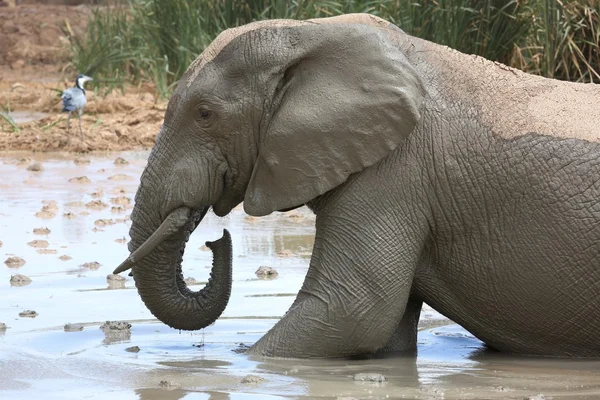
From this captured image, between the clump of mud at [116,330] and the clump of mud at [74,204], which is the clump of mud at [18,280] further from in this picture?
the clump of mud at [74,204]

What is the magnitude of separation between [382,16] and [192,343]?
325 inches

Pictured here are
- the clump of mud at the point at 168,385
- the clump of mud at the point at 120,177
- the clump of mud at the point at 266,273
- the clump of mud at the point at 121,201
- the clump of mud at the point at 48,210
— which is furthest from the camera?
the clump of mud at the point at 120,177

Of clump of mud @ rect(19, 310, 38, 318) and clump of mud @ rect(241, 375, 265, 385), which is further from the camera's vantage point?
clump of mud @ rect(19, 310, 38, 318)

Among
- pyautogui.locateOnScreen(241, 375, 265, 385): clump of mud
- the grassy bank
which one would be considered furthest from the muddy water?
the grassy bank

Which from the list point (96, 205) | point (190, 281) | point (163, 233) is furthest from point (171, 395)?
point (96, 205)

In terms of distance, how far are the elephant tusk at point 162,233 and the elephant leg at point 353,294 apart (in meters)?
0.59

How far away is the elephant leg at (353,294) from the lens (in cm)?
550

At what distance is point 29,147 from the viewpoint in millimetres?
13344

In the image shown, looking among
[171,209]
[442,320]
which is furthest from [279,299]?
[171,209]

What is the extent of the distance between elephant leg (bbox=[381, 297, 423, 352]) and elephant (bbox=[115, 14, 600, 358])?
0.74 ft

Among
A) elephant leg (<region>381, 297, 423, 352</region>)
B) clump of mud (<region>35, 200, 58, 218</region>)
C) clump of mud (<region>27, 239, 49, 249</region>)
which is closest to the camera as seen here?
elephant leg (<region>381, 297, 423, 352</region>)

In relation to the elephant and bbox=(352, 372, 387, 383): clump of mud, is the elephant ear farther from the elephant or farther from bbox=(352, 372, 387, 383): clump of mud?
bbox=(352, 372, 387, 383): clump of mud

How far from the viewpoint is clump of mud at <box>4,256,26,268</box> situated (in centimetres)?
794

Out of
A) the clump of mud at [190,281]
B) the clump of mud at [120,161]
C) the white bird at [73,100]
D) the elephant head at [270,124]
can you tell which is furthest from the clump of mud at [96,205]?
the elephant head at [270,124]
